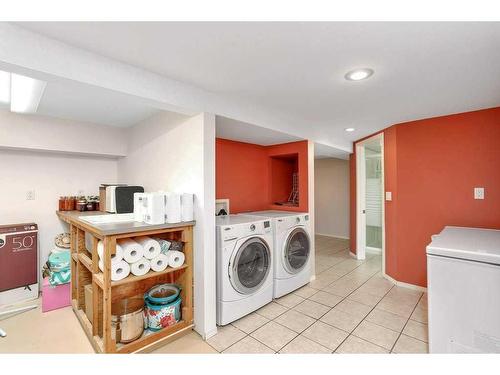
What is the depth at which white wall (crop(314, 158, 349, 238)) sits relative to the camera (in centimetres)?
548

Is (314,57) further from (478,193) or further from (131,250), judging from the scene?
(478,193)

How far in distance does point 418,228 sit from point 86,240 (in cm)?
364

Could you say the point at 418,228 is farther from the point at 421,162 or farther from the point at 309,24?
the point at 309,24

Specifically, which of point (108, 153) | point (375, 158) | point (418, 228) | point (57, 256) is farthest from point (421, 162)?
point (57, 256)

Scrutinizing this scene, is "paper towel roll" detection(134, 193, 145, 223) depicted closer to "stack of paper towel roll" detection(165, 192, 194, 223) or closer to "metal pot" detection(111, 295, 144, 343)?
"stack of paper towel roll" detection(165, 192, 194, 223)

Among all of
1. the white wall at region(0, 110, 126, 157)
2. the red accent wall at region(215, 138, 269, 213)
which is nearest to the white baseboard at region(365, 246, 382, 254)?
the red accent wall at region(215, 138, 269, 213)

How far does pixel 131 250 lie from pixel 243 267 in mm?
1029

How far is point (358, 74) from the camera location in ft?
5.31

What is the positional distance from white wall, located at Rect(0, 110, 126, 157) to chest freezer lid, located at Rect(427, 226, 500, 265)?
3481 mm

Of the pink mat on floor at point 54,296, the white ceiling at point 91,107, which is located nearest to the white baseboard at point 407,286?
the white ceiling at point 91,107

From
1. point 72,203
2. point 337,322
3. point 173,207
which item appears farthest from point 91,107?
point 337,322

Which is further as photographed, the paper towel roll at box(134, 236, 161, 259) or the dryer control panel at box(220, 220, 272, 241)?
the dryer control panel at box(220, 220, 272, 241)
